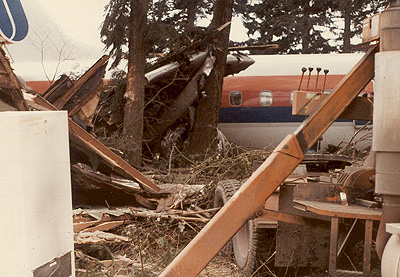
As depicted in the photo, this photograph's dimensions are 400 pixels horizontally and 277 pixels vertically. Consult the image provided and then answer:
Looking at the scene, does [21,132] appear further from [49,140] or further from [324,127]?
[324,127]

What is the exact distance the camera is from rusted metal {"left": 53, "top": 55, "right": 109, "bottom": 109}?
8633mm

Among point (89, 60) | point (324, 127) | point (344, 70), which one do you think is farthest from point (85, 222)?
point (344, 70)

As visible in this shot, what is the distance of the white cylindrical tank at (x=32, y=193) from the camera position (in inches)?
109

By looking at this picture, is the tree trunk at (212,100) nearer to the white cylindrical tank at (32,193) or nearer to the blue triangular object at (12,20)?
the blue triangular object at (12,20)

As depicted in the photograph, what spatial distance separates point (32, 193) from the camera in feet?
9.27

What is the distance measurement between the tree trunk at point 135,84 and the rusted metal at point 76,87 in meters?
1.98

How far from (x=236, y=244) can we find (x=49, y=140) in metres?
3.87

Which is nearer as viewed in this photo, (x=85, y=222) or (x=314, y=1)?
(x=85, y=222)

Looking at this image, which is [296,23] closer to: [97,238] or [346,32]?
[346,32]

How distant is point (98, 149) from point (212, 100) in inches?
→ 253

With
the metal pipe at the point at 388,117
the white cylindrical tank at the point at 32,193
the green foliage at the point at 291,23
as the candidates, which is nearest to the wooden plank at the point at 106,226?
the white cylindrical tank at the point at 32,193

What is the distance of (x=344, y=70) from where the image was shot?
1706cm

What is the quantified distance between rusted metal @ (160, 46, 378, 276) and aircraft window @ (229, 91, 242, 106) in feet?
42.6

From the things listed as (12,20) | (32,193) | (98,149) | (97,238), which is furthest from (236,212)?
(12,20)
